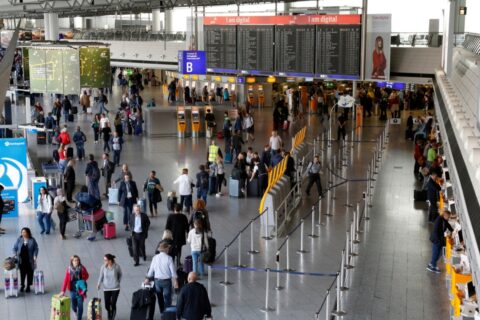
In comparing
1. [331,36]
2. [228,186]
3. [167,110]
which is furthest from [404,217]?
[167,110]

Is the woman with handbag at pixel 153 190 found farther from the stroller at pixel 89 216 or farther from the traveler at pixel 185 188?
the stroller at pixel 89 216

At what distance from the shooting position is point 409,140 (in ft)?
111

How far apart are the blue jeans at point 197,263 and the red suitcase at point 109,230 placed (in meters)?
3.39

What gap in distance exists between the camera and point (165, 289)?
41.0 ft

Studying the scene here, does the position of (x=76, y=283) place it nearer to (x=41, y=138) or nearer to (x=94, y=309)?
(x=94, y=309)

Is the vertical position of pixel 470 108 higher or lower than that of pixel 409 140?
higher

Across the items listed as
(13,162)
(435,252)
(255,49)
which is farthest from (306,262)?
(255,49)

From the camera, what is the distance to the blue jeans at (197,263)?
14430mm

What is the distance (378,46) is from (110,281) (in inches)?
845

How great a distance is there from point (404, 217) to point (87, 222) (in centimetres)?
748

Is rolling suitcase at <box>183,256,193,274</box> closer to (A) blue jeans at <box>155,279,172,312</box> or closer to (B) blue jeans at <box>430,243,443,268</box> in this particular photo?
(A) blue jeans at <box>155,279,172,312</box>

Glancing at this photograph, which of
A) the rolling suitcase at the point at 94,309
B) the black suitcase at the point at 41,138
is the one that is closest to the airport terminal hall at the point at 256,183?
the rolling suitcase at the point at 94,309

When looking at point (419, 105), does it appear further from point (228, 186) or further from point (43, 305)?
point (43, 305)

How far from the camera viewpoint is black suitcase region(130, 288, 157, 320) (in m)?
12.2
